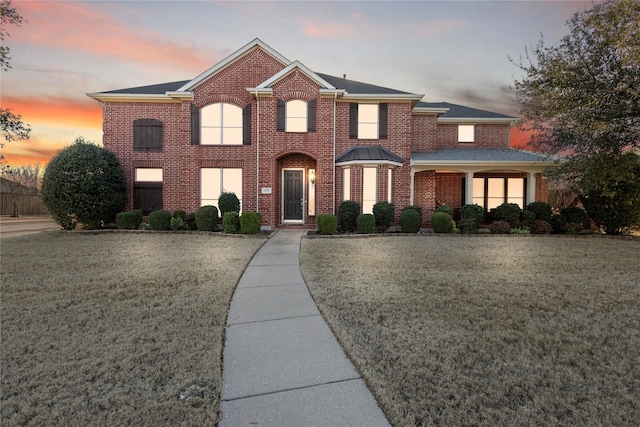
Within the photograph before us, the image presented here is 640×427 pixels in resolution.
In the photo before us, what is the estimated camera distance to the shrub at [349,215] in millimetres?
12641

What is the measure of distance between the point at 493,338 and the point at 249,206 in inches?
481

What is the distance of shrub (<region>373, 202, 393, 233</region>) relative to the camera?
41.2 feet

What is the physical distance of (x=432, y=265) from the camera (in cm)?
702

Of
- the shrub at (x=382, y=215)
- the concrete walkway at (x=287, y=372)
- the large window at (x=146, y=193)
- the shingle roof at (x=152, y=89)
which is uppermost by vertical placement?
the shingle roof at (x=152, y=89)

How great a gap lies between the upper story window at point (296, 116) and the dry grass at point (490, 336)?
809 centimetres

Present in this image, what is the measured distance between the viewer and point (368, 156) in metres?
13.2

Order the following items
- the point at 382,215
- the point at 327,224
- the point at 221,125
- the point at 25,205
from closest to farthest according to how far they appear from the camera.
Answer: the point at 327,224
the point at 382,215
the point at 221,125
the point at 25,205

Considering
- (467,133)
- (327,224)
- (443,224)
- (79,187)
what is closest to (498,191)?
(467,133)

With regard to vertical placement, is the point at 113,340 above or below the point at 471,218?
below

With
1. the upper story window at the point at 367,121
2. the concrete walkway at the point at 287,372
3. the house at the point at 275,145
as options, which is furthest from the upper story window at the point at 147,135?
the concrete walkway at the point at 287,372

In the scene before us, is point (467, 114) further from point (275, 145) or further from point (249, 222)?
point (249, 222)

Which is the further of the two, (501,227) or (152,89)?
(152,89)

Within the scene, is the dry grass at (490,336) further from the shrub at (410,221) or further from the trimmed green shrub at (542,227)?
the trimmed green shrub at (542,227)

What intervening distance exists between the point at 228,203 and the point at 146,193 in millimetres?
4920
